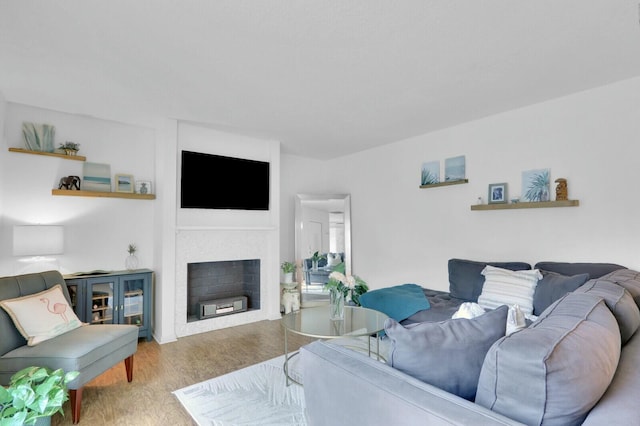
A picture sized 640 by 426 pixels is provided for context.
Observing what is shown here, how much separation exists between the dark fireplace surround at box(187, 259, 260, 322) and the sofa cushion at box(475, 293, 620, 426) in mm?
3672

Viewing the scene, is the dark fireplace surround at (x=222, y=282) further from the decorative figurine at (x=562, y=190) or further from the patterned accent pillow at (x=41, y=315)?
the decorative figurine at (x=562, y=190)

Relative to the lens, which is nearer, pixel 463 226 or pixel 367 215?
pixel 463 226

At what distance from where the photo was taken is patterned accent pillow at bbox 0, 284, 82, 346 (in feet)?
7.07

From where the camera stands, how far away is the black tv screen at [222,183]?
3.80m

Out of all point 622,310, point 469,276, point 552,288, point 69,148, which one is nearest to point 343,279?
point 469,276

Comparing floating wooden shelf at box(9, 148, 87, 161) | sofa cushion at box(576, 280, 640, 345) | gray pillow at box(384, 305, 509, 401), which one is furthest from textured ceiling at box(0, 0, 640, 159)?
gray pillow at box(384, 305, 509, 401)

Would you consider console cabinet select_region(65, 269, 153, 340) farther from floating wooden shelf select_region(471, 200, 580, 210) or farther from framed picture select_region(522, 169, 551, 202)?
framed picture select_region(522, 169, 551, 202)

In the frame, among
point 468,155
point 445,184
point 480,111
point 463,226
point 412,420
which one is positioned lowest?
point 412,420

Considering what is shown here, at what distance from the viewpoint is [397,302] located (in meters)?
3.09

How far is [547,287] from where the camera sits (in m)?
2.49

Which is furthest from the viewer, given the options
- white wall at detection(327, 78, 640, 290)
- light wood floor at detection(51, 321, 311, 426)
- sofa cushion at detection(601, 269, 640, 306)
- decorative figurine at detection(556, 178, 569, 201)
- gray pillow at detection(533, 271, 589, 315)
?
decorative figurine at detection(556, 178, 569, 201)

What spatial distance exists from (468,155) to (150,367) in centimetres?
392

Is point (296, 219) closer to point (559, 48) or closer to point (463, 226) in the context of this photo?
point (463, 226)

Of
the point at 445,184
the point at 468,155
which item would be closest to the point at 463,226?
the point at 445,184
